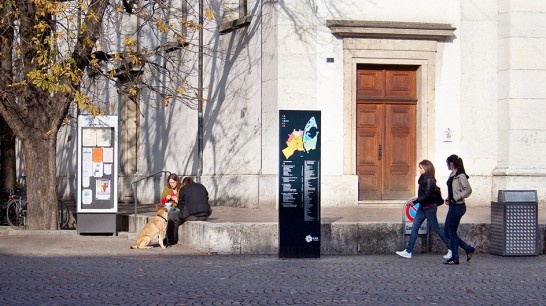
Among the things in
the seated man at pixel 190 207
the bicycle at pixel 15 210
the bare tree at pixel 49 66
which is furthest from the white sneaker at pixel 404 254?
the bicycle at pixel 15 210

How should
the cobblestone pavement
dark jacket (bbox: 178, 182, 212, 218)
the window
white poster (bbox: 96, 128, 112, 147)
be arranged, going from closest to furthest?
the cobblestone pavement → dark jacket (bbox: 178, 182, 212, 218) → white poster (bbox: 96, 128, 112, 147) → the window

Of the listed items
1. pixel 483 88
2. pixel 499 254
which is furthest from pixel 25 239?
pixel 483 88

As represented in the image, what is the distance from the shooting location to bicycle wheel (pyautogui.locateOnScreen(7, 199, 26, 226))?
1009 inches

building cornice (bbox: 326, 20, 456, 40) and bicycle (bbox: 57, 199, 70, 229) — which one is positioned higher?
building cornice (bbox: 326, 20, 456, 40)

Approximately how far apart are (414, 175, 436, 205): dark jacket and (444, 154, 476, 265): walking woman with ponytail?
0.38 meters

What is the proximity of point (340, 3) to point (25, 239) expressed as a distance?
8945 mm

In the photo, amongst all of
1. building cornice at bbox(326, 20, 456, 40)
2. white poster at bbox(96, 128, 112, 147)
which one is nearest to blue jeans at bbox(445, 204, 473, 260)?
building cornice at bbox(326, 20, 456, 40)

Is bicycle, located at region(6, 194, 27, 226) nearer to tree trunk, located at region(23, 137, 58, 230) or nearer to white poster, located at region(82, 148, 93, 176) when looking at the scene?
tree trunk, located at region(23, 137, 58, 230)

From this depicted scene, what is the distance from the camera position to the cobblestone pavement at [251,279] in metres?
12.3

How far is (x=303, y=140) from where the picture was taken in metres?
16.7

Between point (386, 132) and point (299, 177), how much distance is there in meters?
8.94

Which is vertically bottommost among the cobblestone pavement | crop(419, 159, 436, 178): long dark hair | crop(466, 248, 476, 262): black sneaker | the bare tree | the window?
the cobblestone pavement

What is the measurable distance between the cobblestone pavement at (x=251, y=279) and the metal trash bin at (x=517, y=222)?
0.73 feet

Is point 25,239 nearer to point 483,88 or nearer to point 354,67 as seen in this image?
point 354,67
